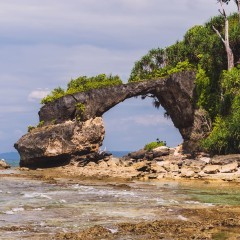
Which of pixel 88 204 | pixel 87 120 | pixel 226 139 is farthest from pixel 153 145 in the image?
pixel 88 204

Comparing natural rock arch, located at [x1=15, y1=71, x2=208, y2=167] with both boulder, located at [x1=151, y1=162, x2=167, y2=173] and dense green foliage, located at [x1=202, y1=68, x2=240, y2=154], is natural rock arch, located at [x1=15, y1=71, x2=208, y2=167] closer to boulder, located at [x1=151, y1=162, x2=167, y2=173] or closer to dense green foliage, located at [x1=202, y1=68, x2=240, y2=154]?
dense green foliage, located at [x1=202, y1=68, x2=240, y2=154]

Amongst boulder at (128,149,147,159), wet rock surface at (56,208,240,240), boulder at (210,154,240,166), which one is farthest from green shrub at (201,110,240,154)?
Result: wet rock surface at (56,208,240,240)

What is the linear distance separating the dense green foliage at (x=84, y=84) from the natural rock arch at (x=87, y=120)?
52 centimetres

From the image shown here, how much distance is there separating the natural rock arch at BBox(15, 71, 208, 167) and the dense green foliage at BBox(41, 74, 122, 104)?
525mm

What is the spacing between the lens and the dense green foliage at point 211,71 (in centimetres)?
3903

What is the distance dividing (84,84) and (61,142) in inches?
258

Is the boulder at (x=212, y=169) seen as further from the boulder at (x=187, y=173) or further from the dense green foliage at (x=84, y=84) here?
the dense green foliage at (x=84, y=84)

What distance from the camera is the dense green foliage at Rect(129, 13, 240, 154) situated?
3903 cm

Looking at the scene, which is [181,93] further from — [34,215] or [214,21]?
[34,215]

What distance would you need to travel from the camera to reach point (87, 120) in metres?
46.4

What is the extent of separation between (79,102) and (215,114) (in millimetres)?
12512

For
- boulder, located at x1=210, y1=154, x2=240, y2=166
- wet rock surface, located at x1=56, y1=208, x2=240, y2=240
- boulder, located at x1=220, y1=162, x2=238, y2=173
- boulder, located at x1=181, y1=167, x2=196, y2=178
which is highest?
boulder, located at x1=210, y1=154, x2=240, y2=166

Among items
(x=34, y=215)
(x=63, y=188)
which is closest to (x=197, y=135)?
(x=63, y=188)

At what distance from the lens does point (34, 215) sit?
Result: 694 inches
